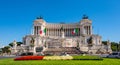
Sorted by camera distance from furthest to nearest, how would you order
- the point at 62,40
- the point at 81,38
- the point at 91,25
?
the point at 91,25 → the point at 81,38 → the point at 62,40

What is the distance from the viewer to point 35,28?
5802 inches

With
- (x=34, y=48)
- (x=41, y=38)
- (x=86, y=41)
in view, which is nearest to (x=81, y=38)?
(x=86, y=41)

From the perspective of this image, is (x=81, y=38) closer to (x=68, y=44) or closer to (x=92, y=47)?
(x=68, y=44)

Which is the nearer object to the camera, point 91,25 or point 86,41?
point 86,41

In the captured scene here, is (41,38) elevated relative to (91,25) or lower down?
lower down

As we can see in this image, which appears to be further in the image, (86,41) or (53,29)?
(53,29)

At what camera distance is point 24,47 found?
110938mm

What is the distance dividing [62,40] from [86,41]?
1651 cm

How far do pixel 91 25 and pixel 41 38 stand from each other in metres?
37.6

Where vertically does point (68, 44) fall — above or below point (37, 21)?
below

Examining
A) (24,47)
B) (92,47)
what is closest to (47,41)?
(24,47)

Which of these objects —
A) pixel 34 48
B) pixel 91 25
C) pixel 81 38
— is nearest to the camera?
pixel 34 48

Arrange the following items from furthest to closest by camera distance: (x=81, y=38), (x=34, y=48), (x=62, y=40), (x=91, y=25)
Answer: (x=91, y=25)
(x=81, y=38)
(x=62, y=40)
(x=34, y=48)

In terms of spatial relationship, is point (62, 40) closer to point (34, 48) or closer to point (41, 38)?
point (41, 38)
